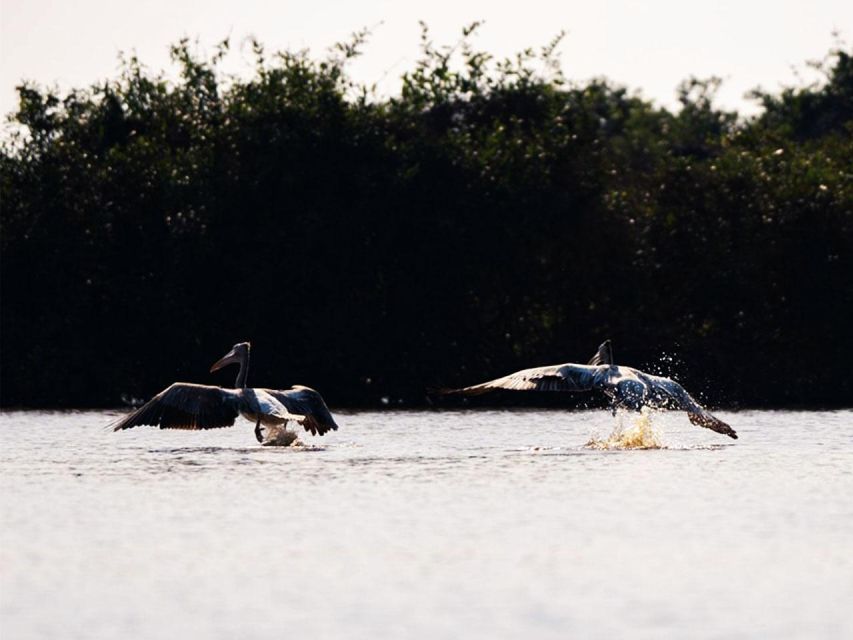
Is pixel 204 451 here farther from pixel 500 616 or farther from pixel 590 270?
pixel 590 270

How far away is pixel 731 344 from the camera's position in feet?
132

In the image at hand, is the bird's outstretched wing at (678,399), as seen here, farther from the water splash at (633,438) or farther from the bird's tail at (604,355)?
the bird's tail at (604,355)

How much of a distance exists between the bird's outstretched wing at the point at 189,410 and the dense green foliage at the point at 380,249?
683 inches

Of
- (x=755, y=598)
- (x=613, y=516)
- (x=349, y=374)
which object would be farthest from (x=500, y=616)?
(x=349, y=374)

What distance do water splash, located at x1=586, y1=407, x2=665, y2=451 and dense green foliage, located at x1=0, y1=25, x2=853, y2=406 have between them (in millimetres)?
16313

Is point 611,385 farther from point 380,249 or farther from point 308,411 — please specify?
point 380,249

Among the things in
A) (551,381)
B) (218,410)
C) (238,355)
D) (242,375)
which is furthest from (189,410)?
(238,355)

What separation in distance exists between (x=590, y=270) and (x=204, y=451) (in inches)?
779

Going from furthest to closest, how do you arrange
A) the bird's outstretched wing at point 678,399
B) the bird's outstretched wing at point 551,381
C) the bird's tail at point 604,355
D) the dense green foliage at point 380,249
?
the dense green foliage at point 380,249
the bird's tail at point 604,355
the bird's outstretched wing at point 678,399
the bird's outstretched wing at point 551,381

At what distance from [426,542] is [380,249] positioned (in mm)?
26648

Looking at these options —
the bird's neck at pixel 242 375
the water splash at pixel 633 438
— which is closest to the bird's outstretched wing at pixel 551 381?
the water splash at pixel 633 438

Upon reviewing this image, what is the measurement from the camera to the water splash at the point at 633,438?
22375mm

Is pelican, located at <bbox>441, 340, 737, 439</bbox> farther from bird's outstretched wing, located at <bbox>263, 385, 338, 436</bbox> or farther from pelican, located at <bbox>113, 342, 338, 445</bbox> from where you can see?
pelican, located at <bbox>113, 342, 338, 445</bbox>

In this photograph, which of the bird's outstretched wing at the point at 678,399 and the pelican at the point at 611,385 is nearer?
the pelican at the point at 611,385
